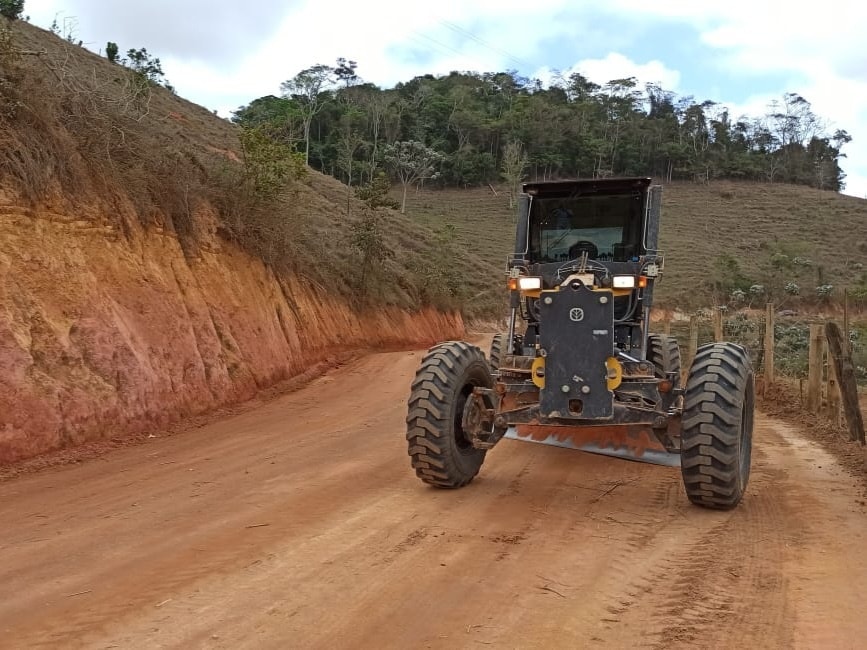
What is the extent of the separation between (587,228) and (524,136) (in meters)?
80.8

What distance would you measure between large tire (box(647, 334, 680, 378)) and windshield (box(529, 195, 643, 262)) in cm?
179

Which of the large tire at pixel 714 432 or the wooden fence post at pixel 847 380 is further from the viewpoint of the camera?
the wooden fence post at pixel 847 380

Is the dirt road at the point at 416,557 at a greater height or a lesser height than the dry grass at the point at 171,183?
lesser

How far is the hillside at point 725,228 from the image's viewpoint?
171 feet

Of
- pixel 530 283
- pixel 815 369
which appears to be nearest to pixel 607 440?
pixel 530 283

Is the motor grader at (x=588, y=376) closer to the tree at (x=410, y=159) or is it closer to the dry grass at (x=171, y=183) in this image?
the dry grass at (x=171, y=183)

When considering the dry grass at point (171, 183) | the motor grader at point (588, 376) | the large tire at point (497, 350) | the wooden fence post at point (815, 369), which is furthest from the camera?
the wooden fence post at point (815, 369)

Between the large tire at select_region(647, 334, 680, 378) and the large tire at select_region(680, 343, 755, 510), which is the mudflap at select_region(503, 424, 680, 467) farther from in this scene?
the large tire at select_region(647, 334, 680, 378)

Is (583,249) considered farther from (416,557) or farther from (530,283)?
(416,557)

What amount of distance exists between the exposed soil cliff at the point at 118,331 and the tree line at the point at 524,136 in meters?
54.2

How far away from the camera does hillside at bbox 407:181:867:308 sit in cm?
5212

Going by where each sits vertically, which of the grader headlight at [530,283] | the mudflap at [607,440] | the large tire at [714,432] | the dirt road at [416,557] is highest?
the grader headlight at [530,283]

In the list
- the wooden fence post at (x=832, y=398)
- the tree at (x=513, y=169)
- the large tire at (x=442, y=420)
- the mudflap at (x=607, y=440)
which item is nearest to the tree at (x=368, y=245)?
the wooden fence post at (x=832, y=398)

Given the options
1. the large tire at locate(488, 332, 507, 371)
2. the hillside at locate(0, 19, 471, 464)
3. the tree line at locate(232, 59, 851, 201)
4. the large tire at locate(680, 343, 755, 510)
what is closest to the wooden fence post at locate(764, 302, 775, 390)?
the large tire at locate(488, 332, 507, 371)
